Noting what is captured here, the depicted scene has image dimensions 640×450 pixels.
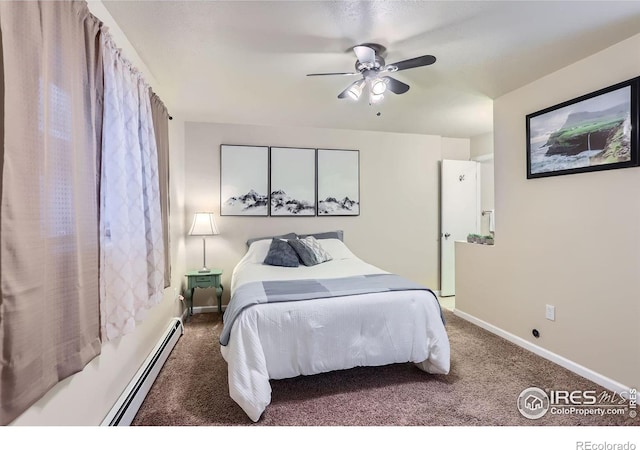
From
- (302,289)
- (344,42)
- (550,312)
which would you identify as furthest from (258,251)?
(550,312)

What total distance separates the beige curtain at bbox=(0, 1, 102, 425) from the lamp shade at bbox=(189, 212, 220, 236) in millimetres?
2036

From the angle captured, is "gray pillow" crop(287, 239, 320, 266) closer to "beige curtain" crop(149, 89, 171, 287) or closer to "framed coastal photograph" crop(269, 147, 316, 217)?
"framed coastal photograph" crop(269, 147, 316, 217)

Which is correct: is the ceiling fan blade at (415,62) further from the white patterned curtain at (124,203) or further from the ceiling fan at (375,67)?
the white patterned curtain at (124,203)

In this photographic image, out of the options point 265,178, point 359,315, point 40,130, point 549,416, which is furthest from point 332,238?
point 40,130

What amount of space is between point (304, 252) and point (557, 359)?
7.66 ft

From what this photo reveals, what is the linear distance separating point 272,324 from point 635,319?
7.53ft

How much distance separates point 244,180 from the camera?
3713 millimetres

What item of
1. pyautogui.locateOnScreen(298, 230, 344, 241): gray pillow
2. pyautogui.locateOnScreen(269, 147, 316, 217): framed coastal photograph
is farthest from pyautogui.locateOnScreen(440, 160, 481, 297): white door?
pyautogui.locateOnScreen(269, 147, 316, 217): framed coastal photograph

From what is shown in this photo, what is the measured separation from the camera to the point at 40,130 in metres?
1.00

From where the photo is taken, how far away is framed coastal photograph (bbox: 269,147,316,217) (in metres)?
3.79

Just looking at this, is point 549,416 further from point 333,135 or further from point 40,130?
point 333,135

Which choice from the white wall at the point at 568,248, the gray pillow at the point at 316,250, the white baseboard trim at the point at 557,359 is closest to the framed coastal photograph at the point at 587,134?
the white wall at the point at 568,248

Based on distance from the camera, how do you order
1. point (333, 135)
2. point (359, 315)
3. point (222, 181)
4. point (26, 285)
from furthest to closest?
point (333, 135) < point (222, 181) < point (359, 315) < point (26, 285)
